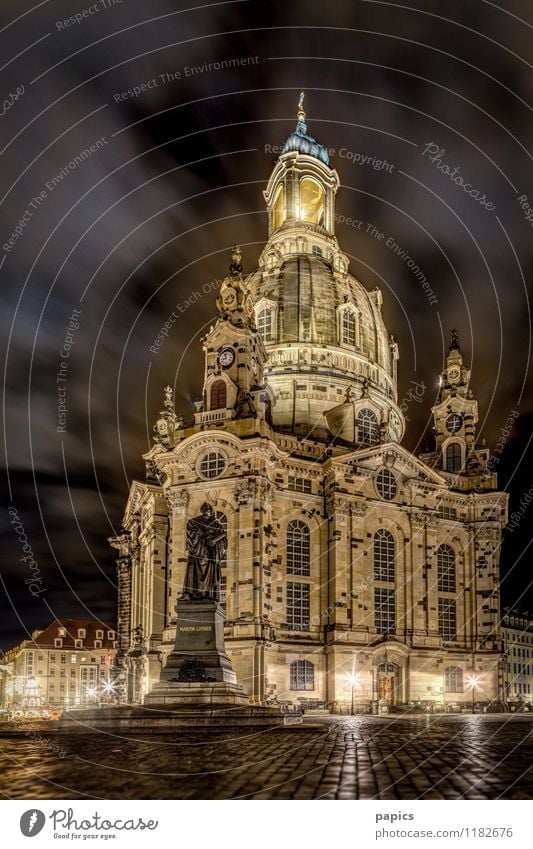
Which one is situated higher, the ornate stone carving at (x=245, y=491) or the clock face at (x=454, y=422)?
the clock face at (x=454, y=422)

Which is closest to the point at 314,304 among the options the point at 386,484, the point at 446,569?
the point at 386,484

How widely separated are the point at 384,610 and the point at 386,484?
9.68 metres

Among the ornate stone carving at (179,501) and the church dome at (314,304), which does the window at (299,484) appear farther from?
the church dome at (314,304)

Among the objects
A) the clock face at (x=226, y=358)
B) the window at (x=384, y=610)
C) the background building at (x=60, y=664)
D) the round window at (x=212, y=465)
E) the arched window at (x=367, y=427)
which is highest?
the clock face at (x=226, y=358)

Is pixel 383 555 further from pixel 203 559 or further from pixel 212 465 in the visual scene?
pixel 203 559

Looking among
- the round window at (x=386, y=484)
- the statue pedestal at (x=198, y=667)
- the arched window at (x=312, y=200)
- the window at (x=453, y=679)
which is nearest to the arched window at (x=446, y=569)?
the window at (x=453, y=679)

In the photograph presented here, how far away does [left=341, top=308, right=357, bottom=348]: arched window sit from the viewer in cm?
7819

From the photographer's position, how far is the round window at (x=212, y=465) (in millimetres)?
61594

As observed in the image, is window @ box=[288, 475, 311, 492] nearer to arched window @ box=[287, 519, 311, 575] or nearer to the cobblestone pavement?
arched window @ box=[287, 519, 311, 575]

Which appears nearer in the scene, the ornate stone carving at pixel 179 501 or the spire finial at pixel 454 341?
the ornate stone carving at pixel 179 501

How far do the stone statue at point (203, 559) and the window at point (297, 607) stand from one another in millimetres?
26702

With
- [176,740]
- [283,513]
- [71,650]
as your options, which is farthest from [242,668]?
[71,650]

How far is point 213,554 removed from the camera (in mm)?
35844

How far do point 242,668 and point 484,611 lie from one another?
928 inches
